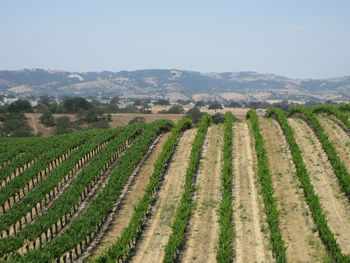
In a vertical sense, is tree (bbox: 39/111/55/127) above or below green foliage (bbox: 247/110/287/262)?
below

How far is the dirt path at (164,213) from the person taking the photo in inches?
928

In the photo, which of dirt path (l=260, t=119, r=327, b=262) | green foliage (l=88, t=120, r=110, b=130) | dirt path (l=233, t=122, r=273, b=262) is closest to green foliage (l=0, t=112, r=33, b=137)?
green foliage (l=88, t=120, r=110, b=130)

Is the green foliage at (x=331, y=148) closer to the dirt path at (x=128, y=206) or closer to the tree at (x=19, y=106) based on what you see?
the dirt path at (x=128, y=206)

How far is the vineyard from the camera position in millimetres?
22781

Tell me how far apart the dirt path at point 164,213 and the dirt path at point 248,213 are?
220 inches

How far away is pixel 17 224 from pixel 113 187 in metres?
9.06

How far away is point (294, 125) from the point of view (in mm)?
51375

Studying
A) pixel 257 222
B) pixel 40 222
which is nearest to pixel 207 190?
pixel 257 222

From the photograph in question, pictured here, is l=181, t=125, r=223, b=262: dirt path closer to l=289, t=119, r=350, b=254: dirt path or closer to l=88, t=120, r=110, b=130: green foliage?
l=289, t=119, r=350, b=254: dirt path

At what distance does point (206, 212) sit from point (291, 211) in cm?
730

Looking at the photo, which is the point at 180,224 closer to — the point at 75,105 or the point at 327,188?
the point at 327,188

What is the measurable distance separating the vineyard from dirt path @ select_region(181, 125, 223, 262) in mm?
95

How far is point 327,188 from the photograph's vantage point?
30656 millimetres

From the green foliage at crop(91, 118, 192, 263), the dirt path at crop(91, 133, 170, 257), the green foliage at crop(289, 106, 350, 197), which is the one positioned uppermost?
the green foliage at crop(289, 106, 350, 197)
